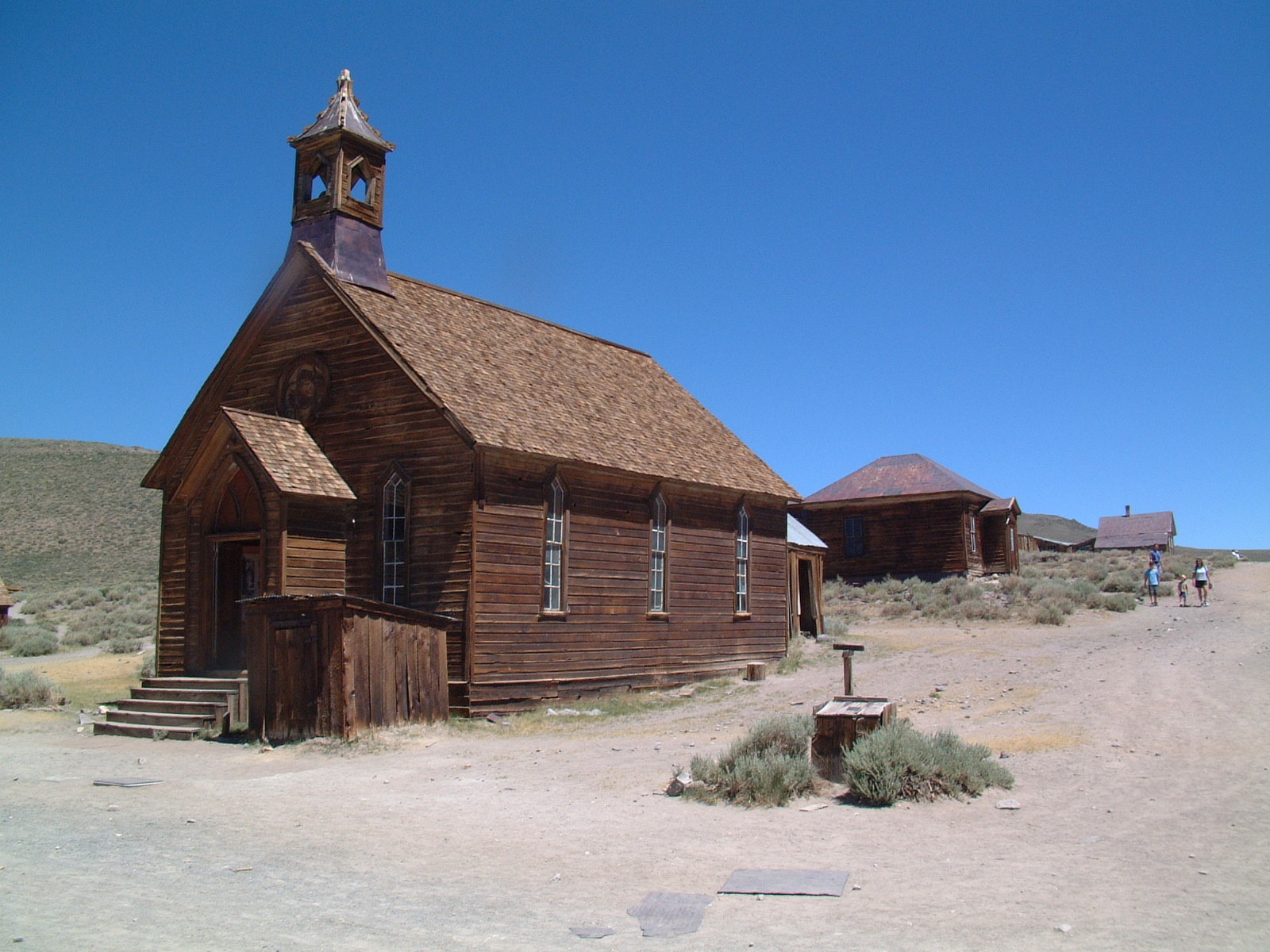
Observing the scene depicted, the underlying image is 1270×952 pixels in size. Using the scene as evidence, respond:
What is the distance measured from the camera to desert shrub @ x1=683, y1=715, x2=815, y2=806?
991 cm

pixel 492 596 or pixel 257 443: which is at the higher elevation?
pixel 257 443

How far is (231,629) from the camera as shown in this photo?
18578 millimetres

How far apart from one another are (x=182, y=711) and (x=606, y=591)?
675 centimetres

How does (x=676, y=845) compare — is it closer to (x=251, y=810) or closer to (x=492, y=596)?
(x=251, y=810)

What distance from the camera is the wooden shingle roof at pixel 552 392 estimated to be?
1723cm

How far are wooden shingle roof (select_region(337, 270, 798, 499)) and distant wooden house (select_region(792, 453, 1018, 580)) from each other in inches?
648

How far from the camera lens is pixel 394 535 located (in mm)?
17094

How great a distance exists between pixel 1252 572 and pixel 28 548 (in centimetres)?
5989

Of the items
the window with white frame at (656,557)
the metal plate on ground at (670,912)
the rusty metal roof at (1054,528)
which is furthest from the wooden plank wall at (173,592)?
the rusty metal roof at (1054,528)

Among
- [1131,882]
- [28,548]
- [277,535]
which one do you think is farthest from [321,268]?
[28,548]

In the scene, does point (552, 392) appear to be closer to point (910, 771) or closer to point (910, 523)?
point (910, 771)

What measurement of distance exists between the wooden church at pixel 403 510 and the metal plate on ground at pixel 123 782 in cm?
252

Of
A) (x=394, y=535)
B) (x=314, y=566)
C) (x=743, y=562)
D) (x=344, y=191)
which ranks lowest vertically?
(x=314, y=566)

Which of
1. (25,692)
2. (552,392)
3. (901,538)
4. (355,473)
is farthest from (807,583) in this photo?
(25,692)
